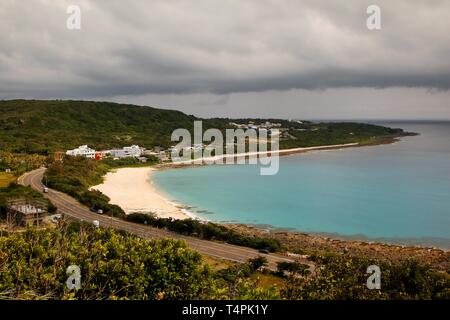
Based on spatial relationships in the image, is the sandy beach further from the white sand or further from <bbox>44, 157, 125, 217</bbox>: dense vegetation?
<bbox>44, 157, 125, 217</bbox>: dense vegetation

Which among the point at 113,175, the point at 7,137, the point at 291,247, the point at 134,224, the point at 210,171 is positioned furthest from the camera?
the point at 7,137

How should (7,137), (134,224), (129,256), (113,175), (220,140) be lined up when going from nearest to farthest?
1. (129,256)
2. (134,224)
3. (113,175)
4. (7,137)
5. (220,140)

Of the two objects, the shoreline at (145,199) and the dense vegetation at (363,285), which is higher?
the dense vegetation at (363,285)

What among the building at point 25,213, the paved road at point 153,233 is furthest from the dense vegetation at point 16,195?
the paved road at point 153,233

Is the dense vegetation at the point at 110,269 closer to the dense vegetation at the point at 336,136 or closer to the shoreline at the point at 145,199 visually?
the shoreline at the point at 145,199

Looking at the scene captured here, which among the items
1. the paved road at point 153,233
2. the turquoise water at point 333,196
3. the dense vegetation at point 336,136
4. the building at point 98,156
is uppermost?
the dense vegetation at point 336,136

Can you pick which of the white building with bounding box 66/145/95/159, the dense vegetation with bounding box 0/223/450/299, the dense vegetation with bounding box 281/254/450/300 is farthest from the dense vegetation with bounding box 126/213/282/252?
the white building with bounding box 66/145/95/159
